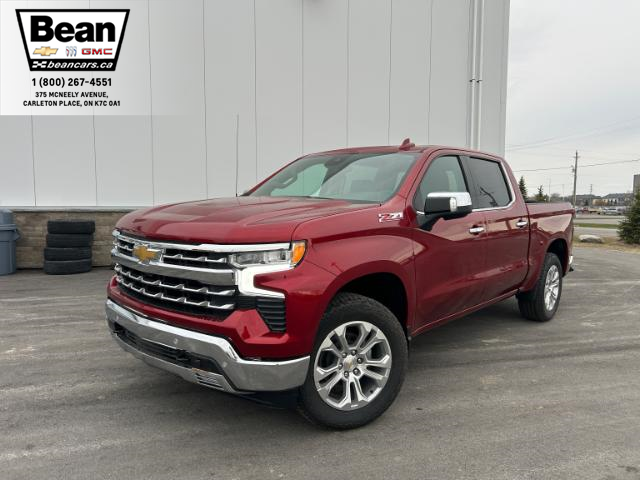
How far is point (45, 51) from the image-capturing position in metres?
9.67

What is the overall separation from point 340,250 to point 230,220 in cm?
66

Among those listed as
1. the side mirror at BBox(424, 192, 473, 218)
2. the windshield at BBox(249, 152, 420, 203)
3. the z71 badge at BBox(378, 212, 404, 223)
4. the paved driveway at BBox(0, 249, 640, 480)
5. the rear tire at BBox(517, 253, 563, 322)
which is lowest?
the paved driveway at BBox(0, 249, 640, 480)

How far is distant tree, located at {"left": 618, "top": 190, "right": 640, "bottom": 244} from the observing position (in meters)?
17.9

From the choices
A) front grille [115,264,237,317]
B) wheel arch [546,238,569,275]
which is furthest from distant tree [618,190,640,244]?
front grille [115,264,237,317]

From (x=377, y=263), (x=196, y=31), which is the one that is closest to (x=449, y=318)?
(x=377, y=263)

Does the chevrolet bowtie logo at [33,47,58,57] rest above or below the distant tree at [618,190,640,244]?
above

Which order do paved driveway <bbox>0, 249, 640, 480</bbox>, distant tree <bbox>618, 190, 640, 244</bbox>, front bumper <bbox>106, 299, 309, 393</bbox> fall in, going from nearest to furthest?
front bumper <bbox>106, 299, 309, 393</bbox>
paved driveway <bbox>0, 249, 640, 480</bbox>
distant tree <bbox>618, 190, 640, 244</bbox>

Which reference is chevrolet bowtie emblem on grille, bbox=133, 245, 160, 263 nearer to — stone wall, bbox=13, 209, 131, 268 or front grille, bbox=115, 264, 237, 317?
front grille, bbox=115, 264, 237, 317

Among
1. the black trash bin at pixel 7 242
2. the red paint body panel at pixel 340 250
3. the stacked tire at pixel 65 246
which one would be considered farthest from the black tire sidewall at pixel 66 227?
the red paint body panel at pixel 340 250

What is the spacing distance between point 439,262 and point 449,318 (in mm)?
605

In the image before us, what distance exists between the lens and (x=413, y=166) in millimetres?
3602

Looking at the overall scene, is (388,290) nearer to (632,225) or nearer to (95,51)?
(95,51)

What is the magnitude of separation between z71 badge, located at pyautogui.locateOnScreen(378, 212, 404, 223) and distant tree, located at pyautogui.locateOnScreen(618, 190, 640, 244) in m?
18.6

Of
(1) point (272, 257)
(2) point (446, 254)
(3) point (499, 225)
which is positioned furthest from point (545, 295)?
(1) point (272, 257)
